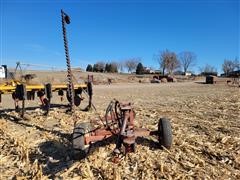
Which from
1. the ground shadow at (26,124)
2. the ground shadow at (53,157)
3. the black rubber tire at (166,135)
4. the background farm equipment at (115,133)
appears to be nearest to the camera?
the ground shadow at (53,157)

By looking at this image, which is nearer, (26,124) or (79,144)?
(79,144)

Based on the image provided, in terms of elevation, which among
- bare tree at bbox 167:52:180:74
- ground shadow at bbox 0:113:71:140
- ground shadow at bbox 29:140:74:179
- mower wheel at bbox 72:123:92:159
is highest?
bare tree at bbox 167:52:180:74

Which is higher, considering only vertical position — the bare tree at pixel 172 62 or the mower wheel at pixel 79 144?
the bare tree at pixel 172 62

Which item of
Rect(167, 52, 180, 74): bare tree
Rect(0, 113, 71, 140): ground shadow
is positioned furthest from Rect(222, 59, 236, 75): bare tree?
Rect(0, 113, 71, 140): ground shadow

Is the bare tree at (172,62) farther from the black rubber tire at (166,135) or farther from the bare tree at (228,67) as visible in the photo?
the black rubber tire at (166,135)

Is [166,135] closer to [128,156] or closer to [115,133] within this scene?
[128,156]

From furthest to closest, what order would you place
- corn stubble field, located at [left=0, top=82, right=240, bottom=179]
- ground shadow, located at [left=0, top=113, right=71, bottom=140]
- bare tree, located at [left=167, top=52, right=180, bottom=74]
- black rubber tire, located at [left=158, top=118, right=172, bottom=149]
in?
bare tree, located at [left=167, top=52, right=180, bottom=74] → ground shadow, located at [left=0, top=113, right=71, bottom=140] → black rubber tire, located at [left=158, top=118, right=172, bottom=149] → corn stubble field, located at [left=0, top=82, right=240, bottom=179]

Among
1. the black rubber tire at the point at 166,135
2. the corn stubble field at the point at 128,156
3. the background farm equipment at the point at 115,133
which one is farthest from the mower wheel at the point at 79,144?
the black rubber tire at the point at 166,135

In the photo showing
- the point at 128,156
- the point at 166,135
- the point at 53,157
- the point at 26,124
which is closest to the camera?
the point at 128,156

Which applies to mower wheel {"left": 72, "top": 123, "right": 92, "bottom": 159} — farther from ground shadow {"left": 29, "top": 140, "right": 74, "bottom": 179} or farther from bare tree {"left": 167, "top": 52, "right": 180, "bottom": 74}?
bare tree {"left": 167, "top": 52, "right": 180, "bottom": 74}

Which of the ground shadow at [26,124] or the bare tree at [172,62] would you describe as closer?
the ground shadow at [26,124]

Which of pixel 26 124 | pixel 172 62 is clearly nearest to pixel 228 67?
pixel 172 62

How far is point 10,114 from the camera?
1151cm

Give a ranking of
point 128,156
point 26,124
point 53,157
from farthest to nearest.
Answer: point 26,124
point 53,157
point 128,156
